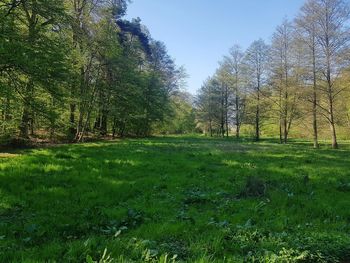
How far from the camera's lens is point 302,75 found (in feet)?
110

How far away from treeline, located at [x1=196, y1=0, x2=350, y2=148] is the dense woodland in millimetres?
95

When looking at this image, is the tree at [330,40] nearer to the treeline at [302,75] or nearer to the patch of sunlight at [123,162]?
the treeline at [302,75]

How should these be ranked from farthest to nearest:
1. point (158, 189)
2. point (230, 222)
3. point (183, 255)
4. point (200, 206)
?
point (158, 189), point (200, 206), point (230, 222), point (183, 255)

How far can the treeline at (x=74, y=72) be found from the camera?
538 inches

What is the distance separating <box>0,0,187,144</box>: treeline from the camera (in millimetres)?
13656

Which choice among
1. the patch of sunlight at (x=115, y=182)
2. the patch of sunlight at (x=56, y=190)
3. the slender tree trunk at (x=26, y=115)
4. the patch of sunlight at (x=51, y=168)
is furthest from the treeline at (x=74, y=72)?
the patch of sunlight at (x=115, y=182)

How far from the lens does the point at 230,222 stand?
283 inches

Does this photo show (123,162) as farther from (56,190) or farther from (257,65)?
(257,65)

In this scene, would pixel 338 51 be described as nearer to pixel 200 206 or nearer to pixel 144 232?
pixel 200 206

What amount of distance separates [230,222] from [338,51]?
29.1 meters

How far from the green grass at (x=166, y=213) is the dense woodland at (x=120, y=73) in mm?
3885

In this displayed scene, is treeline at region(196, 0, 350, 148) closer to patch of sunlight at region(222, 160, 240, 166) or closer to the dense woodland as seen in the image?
the dense woodland

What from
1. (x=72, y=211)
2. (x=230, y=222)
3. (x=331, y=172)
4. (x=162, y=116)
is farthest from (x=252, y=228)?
(x=162, y=116)

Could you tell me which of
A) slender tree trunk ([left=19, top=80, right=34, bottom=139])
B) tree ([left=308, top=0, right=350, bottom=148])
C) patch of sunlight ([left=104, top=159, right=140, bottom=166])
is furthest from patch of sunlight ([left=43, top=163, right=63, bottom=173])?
tree ([left=308, top=0, right=350, bottom=148])
